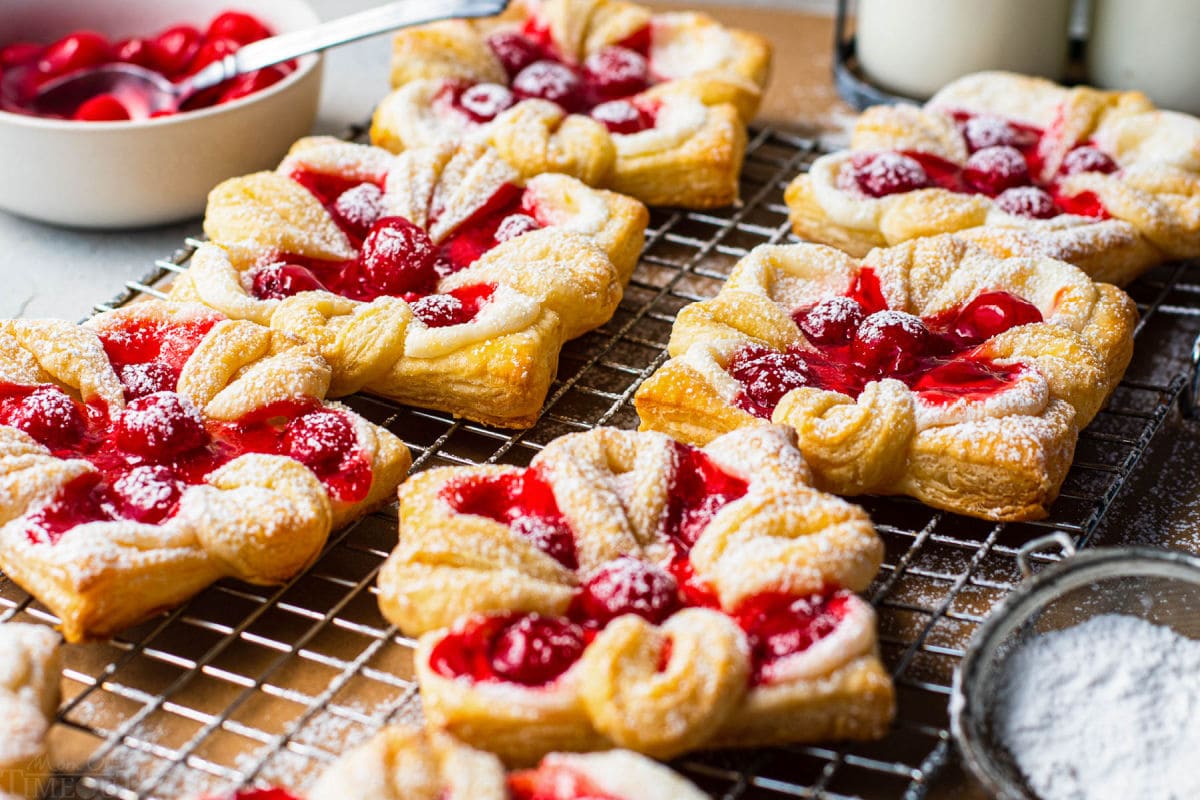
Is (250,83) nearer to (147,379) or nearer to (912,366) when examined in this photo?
(147,379)

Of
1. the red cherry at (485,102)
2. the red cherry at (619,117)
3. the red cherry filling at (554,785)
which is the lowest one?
the red cherry filling at (554,785)

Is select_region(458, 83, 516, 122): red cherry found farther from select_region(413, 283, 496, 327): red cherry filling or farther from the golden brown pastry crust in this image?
the golden brown pastry crust

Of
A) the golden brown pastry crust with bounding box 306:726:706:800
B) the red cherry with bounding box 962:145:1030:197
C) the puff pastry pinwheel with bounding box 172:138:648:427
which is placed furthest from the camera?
the red cherry with bounding box 962:145:1030:197

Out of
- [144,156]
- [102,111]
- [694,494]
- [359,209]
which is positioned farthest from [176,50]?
[694,494]

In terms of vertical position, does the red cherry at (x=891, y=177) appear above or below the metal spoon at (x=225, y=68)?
below

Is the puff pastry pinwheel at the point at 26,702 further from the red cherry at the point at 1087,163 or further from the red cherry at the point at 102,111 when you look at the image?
the red cherry at the point at 1087,163

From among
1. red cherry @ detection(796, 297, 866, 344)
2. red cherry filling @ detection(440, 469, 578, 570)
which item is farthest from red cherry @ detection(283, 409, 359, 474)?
red cherry @ detection(796, 297, 866, 344)

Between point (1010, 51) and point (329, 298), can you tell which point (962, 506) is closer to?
point (329, 298)

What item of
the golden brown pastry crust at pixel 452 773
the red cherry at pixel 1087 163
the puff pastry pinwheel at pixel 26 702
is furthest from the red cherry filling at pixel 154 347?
the red cherry at pixel 1087 163
